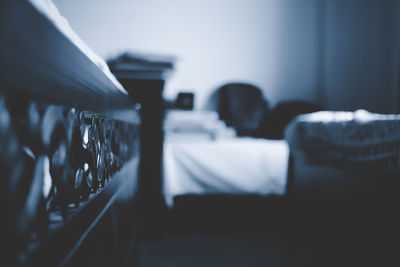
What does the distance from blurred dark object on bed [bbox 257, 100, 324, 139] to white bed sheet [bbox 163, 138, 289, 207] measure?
32.1 inches

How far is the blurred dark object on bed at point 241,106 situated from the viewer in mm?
2176

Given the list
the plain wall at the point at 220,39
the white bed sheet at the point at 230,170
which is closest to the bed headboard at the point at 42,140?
the white bed sheet at the point at 230,170

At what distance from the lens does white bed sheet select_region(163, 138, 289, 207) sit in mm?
1372

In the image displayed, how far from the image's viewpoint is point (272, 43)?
2.25 meters

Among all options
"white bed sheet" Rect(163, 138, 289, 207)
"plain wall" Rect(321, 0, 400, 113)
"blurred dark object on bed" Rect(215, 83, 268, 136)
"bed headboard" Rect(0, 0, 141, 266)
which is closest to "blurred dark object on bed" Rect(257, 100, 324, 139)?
"blurred dark object on bed" Rect(215, 83, 268, 136)

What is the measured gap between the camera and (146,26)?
205cm

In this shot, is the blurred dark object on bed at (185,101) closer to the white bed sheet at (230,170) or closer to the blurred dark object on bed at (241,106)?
the blurred dark object on bed at (241,106)

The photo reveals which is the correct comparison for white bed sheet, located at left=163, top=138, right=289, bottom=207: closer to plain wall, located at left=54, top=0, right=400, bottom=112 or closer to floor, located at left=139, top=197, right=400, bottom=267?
floor, located at left=139, top=197, right=400, bottom=267

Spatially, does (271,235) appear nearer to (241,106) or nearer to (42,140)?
(241,106)

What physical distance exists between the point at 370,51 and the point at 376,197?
1948 millimetres

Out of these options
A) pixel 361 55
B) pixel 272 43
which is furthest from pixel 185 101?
pixel 361 55

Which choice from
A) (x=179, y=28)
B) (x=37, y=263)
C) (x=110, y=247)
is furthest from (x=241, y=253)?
(x=179, y=28)

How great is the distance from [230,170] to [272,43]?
1312mm

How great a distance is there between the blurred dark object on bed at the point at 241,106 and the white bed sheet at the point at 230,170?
2.64 ft
